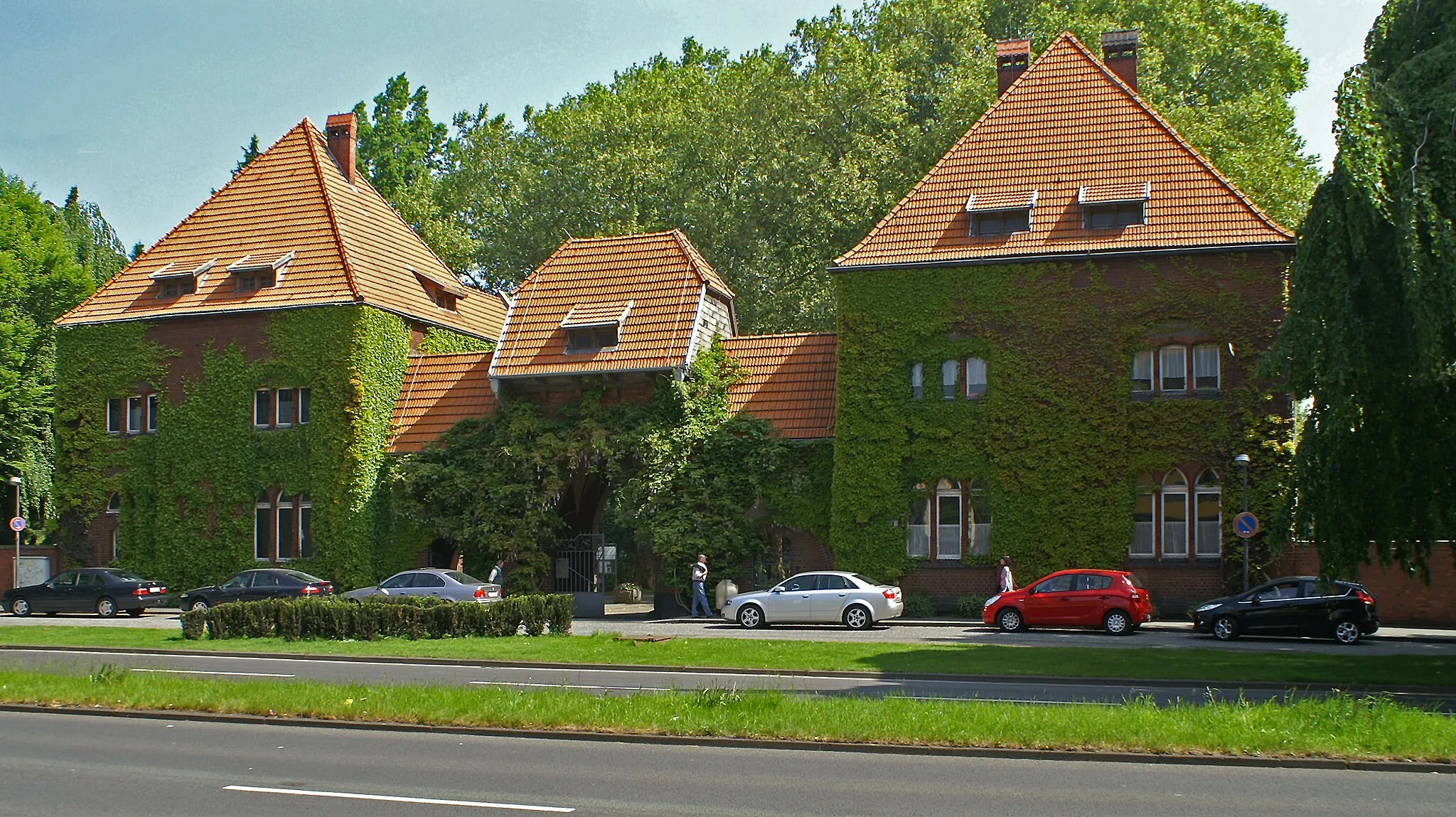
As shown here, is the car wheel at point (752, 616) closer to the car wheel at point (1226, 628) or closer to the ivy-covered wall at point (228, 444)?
the car wheel at point (1226, 628)

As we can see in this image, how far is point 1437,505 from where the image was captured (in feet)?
65.7

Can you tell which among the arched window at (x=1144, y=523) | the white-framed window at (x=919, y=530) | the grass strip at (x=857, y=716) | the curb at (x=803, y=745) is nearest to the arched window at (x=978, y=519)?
the white-framed window at (x=919, y=530)

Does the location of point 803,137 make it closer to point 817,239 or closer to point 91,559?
point 817,239

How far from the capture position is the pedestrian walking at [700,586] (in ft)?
113

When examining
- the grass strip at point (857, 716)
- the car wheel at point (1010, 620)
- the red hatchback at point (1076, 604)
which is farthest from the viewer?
the car wheel at point (1010, 620)

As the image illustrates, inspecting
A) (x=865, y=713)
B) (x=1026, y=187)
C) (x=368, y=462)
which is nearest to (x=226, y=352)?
(x=368, y=462)

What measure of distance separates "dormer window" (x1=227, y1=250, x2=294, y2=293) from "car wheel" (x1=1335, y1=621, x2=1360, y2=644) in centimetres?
Answer: 2969

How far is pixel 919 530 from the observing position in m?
35.1

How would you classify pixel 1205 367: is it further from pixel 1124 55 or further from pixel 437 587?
pixel 437 587

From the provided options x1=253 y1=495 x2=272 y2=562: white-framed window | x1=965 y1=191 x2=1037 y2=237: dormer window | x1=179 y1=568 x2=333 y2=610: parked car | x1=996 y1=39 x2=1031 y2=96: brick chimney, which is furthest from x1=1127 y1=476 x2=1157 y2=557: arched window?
x1=253 y1=495 x2=272 y2=562: white-framed window

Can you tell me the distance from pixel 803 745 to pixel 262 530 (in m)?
30.7

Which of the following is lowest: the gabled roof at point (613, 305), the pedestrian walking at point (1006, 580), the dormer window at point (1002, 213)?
the pedestrian walking at point (1006, 580)

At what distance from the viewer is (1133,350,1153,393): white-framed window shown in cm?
3375

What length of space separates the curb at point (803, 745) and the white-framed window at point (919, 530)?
70.9 feet
